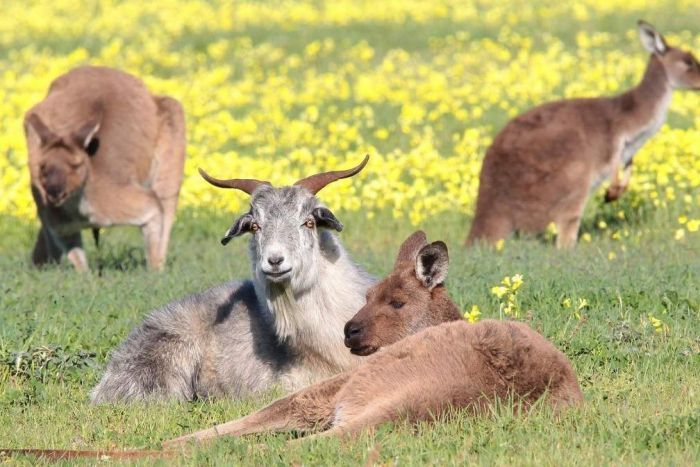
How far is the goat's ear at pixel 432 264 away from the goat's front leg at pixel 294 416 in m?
0.93

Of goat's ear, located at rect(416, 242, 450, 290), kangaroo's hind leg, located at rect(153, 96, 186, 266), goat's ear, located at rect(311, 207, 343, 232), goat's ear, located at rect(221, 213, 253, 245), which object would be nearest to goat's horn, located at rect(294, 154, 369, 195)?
goat's ear, located at rect(311, 207, 343, 232)

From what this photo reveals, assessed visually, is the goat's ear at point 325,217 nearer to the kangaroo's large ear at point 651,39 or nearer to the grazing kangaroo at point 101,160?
the grazing kangaroo at point 101,160

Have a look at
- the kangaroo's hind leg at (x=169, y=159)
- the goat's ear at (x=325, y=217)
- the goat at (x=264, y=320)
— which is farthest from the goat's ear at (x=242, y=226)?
the kangaroo's hind leg at (x=169, y=159)

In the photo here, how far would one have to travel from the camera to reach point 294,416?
6098 mm

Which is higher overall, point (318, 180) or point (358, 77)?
point (358, 77)

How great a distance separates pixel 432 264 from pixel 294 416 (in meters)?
1.23

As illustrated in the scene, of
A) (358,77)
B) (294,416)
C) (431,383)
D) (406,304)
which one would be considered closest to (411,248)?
(406,304)

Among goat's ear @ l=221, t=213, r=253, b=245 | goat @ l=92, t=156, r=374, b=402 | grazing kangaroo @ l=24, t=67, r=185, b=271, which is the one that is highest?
grazing kangaroo @ l=24, t=67, r=185, b=271

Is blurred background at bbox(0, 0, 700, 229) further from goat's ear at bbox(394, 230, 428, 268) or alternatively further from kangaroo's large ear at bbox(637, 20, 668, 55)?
goat's ear at bbox(394, 230, 428, 268)

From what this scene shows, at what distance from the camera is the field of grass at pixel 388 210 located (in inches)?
231

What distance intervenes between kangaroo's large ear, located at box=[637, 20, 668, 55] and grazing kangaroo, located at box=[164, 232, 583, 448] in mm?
9358

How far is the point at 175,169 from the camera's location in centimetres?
1288

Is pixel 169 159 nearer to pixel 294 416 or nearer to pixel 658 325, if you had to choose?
pixel 658 325

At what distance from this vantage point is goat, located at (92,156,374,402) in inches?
301
